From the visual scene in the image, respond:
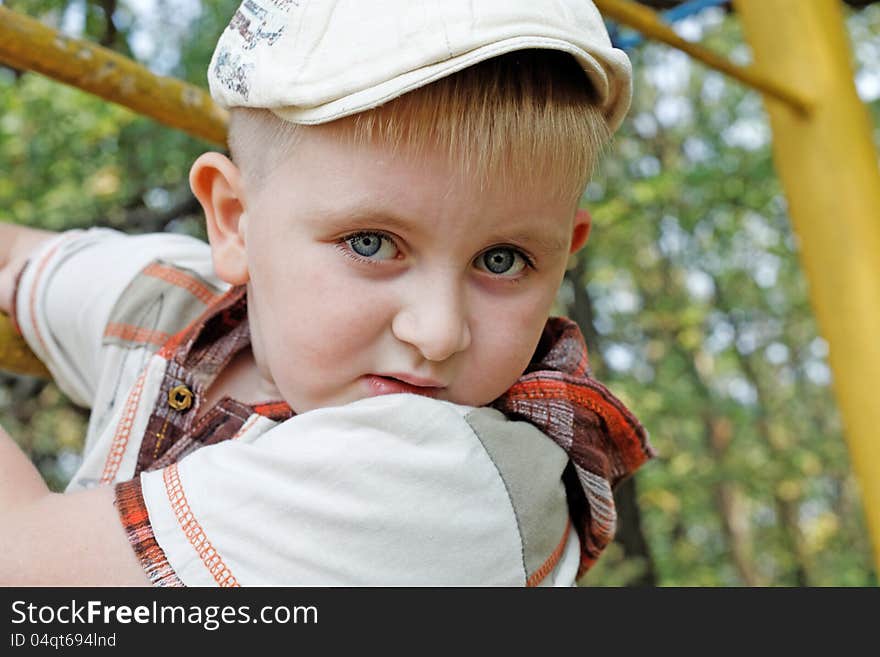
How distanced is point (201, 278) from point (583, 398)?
0.55 metres

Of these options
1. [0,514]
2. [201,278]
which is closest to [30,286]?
[201,278]

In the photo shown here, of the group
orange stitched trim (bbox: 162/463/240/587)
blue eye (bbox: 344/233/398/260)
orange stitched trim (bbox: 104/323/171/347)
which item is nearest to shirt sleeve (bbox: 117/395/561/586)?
orange stitched trim (bbox: 162/463/240/587)

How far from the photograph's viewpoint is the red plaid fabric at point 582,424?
0.96 metres

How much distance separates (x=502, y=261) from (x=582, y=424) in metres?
0.19

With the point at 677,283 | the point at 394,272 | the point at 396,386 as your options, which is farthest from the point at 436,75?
the point at 677,283

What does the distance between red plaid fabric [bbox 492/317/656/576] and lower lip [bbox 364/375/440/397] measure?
0.10 m

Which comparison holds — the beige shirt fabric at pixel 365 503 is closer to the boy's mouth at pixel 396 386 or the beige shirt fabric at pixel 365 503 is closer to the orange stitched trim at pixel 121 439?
the boy's mouth at pixel 396 386

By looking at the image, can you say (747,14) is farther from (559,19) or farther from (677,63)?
(677,63)

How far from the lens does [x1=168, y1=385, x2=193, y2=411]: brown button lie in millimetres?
1069

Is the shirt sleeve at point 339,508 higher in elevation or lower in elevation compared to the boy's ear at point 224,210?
lower

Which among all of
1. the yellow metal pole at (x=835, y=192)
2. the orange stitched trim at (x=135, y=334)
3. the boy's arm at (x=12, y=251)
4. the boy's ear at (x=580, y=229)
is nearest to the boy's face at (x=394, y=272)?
the boy's ear at (x=580, y=229)

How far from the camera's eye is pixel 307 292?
0.88m

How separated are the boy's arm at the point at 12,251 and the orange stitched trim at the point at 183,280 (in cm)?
19

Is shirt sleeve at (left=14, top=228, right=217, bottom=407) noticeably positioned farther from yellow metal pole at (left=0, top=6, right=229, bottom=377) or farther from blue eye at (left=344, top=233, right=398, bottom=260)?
blue eye at (left=344, top=233, right=398, bottom=260)
